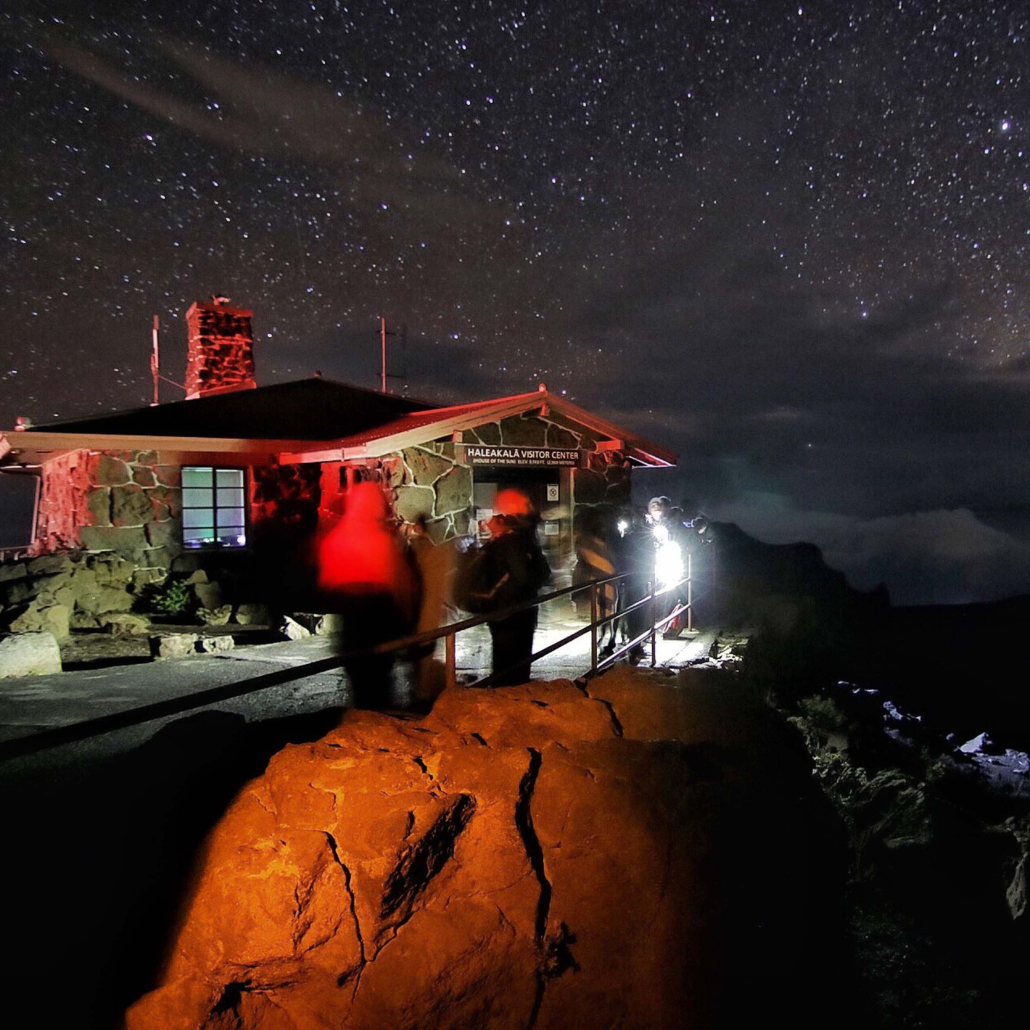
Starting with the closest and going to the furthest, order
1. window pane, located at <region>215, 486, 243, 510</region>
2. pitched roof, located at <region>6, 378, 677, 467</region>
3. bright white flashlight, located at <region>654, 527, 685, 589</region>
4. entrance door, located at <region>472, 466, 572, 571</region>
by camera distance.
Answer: bright white flashlight, located at <region>654, 527, 685, 589</region>
pitched roof, located at <region>6, 378, 677, 467</region>
entrance door, located at <region>472, 466, 572, 571</region>
window pane, located at <region>215, 486, 243, 510</region>

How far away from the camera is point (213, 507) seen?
10.9 metres

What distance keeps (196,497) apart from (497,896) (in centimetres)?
998

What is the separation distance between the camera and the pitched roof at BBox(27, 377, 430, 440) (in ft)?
33.1

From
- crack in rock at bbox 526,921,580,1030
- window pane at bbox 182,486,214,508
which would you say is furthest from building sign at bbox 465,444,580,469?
crack in rock at bbox 526,921,580,1030

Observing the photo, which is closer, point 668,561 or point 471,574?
point 471,574

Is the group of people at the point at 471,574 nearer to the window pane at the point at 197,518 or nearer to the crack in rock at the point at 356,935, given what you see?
the window pane at the point at 197,518

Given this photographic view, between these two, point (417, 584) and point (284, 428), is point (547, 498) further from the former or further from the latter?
point (284, 428)

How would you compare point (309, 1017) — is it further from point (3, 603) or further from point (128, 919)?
point (3, 603)

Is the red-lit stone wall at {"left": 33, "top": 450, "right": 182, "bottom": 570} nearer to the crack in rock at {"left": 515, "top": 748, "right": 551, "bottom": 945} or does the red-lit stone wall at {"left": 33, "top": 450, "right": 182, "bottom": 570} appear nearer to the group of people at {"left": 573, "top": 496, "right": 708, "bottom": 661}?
the group of people at {"left": 573, "top": 496, "right": 708, "bottom": 661}

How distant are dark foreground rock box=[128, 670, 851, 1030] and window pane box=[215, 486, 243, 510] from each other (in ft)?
29.3

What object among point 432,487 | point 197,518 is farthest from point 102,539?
point 432,487

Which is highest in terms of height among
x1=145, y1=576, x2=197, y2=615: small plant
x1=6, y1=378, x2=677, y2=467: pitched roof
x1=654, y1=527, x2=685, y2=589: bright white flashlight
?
x1=6, y1=378, x2=677, y2=467: pitched roof

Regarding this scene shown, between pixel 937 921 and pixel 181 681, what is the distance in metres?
6.31

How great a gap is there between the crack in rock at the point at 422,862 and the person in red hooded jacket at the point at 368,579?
4071 mm
